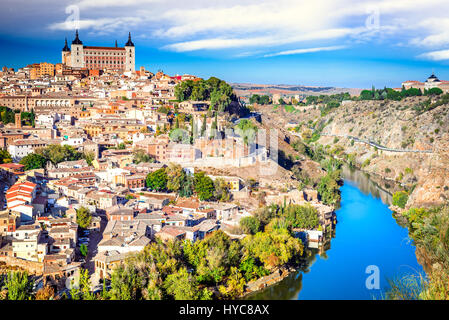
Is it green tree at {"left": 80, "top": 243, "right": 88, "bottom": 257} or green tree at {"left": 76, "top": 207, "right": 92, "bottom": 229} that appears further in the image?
green tree at {"left": 76, "top": 207, "right": 92, "bottom": 229}

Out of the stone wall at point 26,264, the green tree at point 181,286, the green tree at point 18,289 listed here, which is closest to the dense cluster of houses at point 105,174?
the stone wall at point 26,264

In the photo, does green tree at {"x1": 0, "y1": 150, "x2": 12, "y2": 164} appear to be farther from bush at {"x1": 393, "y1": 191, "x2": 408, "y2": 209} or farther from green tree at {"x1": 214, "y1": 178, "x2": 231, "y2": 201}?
bush at {"x1": 393, "y1": 191, "x2": 408, "y2": 209}

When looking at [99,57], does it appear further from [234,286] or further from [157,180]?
[234,286]

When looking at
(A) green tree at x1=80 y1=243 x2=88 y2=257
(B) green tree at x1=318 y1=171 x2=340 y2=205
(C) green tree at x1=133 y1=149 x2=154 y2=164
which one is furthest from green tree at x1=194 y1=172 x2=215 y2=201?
(A) green tree at x1=80 y1=243 x2=88 y2=257

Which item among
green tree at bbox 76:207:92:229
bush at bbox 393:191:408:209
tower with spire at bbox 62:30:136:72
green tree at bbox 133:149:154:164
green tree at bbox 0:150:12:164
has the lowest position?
bush at bbox 393:191:408:209

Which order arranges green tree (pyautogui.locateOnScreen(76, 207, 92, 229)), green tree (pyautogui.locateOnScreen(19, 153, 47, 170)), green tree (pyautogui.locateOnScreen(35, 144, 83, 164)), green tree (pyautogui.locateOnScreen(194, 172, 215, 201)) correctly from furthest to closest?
1. green tree (pyautogui.locateOnScreen(35, 144, 83, 164))
2. green tree (pyautogui.locateOnScreen(19, 153, 47, 170))
3. green tree (pyautogui.locateOnScreen(194, 172, 215, 201))
4. green tree (pyautogui.locateOnScreen(76, 207, 92, 229))

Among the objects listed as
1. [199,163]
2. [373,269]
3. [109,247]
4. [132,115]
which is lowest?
[373,269]

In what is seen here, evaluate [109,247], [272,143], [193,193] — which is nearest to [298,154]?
[272,143]

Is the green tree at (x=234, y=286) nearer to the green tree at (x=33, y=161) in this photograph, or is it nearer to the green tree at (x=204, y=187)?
the green tree at (x=204, y=187)
